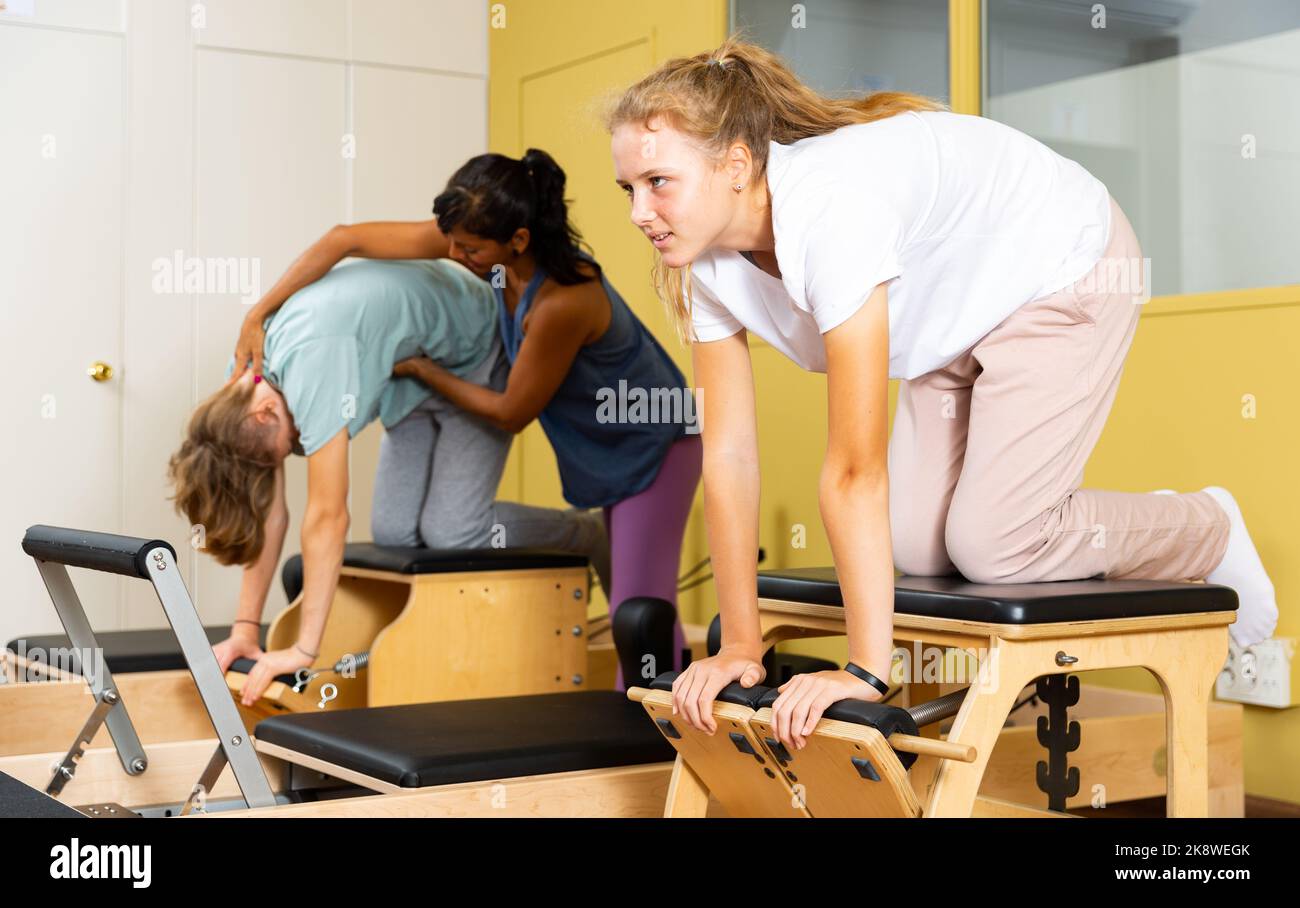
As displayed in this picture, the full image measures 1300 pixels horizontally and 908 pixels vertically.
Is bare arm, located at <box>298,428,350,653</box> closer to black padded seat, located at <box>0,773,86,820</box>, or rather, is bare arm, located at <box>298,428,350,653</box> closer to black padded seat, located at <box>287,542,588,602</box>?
black padded seat, located at <box>287,542,588,602</box>

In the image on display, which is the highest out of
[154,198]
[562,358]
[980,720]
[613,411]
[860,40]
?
[860,40]

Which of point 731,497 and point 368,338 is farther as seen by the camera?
point 368,338

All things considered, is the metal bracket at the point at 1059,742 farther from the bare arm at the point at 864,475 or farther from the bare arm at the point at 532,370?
the bare arm at the point at 532,370

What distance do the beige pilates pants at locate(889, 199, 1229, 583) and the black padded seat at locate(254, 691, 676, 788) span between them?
453 millimetres

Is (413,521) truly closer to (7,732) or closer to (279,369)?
(279,369)

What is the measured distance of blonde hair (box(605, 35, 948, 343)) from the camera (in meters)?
1.54

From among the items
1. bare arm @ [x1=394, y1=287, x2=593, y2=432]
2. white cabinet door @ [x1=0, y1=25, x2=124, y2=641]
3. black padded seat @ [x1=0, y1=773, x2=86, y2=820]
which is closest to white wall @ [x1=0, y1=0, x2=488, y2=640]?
white cabinet door @ [x1=0, y1=25, x2=124, y2=641]

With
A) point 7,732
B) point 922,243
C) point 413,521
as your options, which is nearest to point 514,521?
point 413,521

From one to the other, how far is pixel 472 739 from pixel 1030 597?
74 cm

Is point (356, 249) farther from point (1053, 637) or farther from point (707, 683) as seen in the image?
point (1053, 637)

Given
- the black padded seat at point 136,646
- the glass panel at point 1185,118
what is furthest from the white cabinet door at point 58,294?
the glass panel at point 1185,118

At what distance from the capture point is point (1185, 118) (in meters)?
2.50

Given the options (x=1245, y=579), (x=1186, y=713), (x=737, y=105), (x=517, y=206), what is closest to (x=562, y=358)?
(x=517, y=206)
